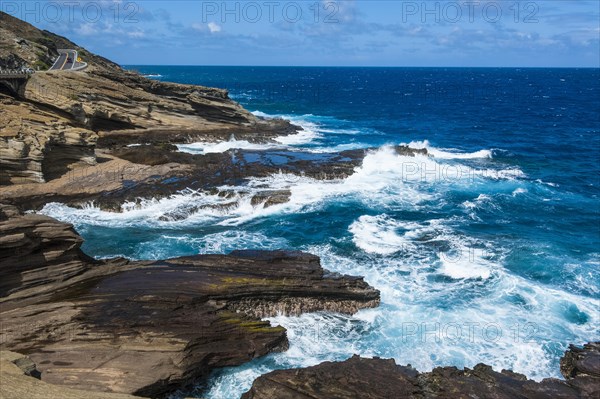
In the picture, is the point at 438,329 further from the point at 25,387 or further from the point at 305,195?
the point at 305,195

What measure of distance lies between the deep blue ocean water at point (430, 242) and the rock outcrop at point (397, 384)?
9.23 feet

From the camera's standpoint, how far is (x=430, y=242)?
1200 inches

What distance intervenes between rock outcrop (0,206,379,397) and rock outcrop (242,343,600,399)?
3283 mm

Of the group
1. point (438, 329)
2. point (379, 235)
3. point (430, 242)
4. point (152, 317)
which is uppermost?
point (152, 317)

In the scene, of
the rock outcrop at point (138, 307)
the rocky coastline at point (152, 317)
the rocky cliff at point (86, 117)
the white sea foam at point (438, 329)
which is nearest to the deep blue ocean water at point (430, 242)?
the white sea foam at point (438, 329)

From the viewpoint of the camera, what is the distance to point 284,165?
42656mm

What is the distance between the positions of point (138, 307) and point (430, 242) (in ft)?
61.0

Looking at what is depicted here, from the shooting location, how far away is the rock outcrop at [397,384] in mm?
14195

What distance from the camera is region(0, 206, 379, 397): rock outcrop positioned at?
15.4 metres

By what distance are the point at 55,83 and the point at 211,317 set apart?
3725 cm

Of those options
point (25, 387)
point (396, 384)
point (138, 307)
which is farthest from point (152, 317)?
point (396, 384)

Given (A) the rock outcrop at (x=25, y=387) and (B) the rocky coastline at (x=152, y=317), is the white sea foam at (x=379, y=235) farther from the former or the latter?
(A) the rock outcrop at (x=25, y=387)

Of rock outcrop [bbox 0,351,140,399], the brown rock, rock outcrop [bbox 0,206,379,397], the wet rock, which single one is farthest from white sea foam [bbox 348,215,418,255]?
rock outcrop [bbox 0,351,140,399]

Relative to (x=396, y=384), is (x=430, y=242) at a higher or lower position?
higher
